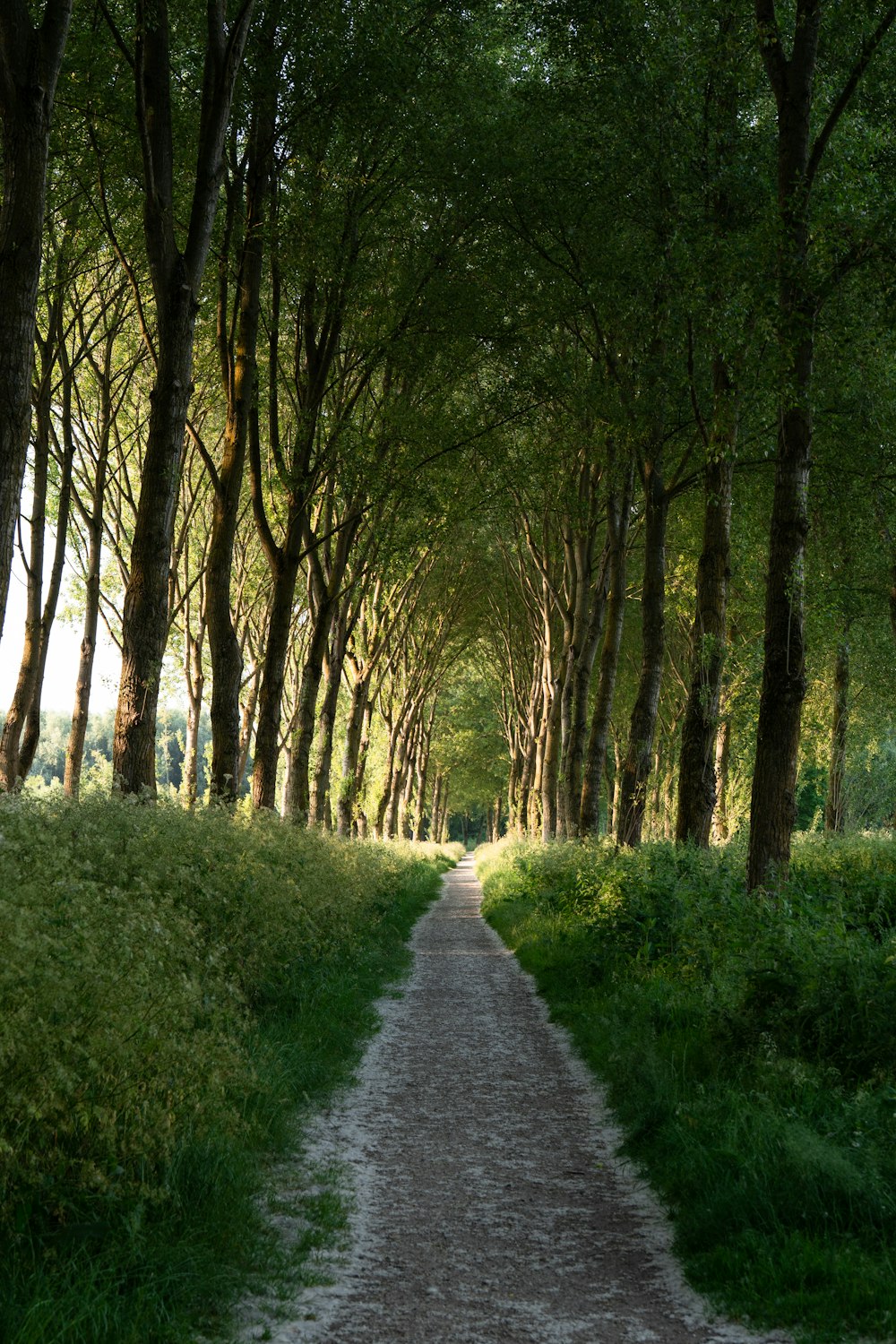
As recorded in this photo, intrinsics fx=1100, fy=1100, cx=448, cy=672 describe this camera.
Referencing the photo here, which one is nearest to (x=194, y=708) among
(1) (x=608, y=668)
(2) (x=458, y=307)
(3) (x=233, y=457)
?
(1) (x=608, y=668)

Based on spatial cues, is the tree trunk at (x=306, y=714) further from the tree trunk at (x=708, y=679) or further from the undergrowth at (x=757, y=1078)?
the undergrowth at (x=757, y=1078)

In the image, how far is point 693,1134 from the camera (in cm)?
689

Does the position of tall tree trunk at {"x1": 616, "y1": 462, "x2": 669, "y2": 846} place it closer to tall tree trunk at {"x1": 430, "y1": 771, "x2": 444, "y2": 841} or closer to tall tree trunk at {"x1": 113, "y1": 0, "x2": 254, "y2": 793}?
tall tree trunk at {"x1": 113, "y1": 0, "x2": 254, "y2": 793}

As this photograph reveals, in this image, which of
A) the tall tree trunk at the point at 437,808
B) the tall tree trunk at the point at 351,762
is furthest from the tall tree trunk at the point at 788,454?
the tall tree trunk at the point at 437,808

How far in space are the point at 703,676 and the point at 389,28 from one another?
414 inches

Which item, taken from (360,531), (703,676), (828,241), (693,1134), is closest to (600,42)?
(828,241)

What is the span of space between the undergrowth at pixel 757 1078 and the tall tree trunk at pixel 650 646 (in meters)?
5.37

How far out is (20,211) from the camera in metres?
9.45

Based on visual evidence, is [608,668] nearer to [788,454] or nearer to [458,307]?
[458,307]

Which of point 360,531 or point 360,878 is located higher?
point 360,531

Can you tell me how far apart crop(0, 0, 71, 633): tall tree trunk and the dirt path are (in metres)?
5.68

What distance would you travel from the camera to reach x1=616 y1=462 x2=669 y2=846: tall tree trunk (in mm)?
19281

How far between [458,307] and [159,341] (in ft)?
31.9

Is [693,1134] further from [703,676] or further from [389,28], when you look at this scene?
[389,28]
